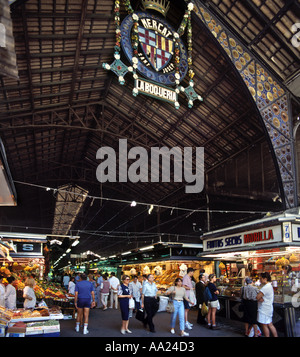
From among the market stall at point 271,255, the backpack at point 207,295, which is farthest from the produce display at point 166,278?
the backpack at point 207,295

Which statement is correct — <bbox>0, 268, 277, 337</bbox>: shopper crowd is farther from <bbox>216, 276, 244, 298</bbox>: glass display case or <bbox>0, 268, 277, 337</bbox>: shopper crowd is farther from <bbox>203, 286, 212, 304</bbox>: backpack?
<bbox>216, 276, 244, 298</bbox>: glass display case

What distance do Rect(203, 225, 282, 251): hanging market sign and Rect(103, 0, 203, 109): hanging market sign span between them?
4.50m

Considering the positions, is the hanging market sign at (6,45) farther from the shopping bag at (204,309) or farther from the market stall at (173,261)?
the market stall at (173,261)

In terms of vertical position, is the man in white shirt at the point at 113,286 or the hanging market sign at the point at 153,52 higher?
the hanging market sign at the point at 153,52

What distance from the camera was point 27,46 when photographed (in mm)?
9891

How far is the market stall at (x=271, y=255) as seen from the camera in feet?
24.3

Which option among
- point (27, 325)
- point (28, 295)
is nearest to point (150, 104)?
point (28, 295)

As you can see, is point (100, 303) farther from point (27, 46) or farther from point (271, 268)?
point (27, 46)

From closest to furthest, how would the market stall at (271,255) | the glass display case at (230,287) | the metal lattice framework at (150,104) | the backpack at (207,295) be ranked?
the market stall at (271,255)
the backpack at (207,295)
the glass display case at (230,287)
the metal lattice framework at (150,104)

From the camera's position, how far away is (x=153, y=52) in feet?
33.8

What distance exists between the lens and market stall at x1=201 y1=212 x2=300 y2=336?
7.40 m

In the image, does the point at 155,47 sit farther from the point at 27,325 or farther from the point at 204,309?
the point at 27,325

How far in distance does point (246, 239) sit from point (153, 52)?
6.42 m

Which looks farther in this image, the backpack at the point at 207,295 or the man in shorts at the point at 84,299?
the backpack at the point at 207,295
